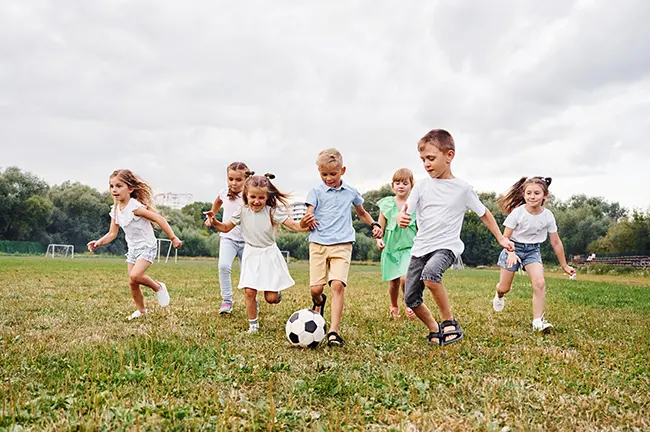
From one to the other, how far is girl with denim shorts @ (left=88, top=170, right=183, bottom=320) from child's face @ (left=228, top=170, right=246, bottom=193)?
3.57ft

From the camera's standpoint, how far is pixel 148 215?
7.75 m

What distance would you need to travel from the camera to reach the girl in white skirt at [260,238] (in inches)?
269

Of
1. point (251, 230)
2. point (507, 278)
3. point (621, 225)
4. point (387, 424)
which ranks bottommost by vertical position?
point (387, 424)

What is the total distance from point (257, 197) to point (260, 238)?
543 mm

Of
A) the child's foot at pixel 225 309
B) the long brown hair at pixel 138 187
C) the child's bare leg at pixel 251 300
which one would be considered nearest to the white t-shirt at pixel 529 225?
the child's bare leg at pixel 251 300

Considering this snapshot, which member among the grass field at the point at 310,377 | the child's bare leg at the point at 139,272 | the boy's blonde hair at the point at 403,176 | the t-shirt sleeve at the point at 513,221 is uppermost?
the boy's blonde hair at the point at 403,176

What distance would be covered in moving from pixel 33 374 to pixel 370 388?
8.88 ft

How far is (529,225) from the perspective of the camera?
7.52m

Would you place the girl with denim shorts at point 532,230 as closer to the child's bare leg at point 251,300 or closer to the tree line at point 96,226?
the child's bare leg at point 251,300

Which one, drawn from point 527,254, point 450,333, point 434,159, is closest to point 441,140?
point 434,159

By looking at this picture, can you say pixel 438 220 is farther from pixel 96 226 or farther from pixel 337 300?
pixel 96 226

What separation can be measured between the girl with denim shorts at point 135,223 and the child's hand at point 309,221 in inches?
83.5

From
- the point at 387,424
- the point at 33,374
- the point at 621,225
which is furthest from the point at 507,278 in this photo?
the point at 621,225

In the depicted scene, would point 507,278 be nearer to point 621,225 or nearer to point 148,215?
point 148,215
